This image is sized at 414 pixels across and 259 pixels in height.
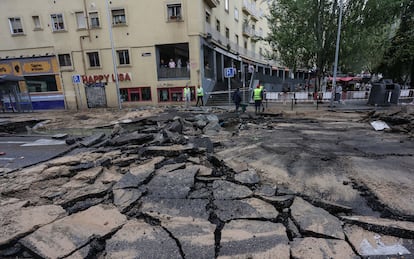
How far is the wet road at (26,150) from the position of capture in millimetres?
6496

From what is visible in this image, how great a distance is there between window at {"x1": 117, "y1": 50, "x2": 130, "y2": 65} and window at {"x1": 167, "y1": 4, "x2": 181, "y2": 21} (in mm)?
5316

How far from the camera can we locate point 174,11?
20062 millimetres

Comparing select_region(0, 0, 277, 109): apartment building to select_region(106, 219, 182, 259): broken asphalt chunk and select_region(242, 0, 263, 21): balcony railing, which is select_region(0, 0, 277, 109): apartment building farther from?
select_region(106, 219, 182, 259): broken asphalt chunk

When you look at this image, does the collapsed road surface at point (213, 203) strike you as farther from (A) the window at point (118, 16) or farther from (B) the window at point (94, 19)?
(B) the window at point (94, 19)

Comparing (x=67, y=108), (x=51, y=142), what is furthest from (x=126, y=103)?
(x=51, y=142)

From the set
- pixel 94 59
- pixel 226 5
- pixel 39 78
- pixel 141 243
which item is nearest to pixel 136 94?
pixel 94 59

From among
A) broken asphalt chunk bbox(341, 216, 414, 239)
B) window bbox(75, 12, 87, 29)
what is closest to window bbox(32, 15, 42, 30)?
window bbox(75, 12, 87, 29)

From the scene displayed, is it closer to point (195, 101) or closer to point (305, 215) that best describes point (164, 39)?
point (195, 101)

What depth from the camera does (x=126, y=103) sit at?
22000 millimetres

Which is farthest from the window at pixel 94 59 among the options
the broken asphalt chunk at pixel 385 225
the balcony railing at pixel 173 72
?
the broken asphalt chunk at pixel 385 225

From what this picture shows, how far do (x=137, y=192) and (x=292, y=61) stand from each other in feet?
69.4

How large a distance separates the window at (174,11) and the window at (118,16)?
4.35 metres

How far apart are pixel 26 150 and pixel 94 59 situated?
54.0 feet

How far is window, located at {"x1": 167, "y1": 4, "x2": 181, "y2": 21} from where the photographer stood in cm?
1984
